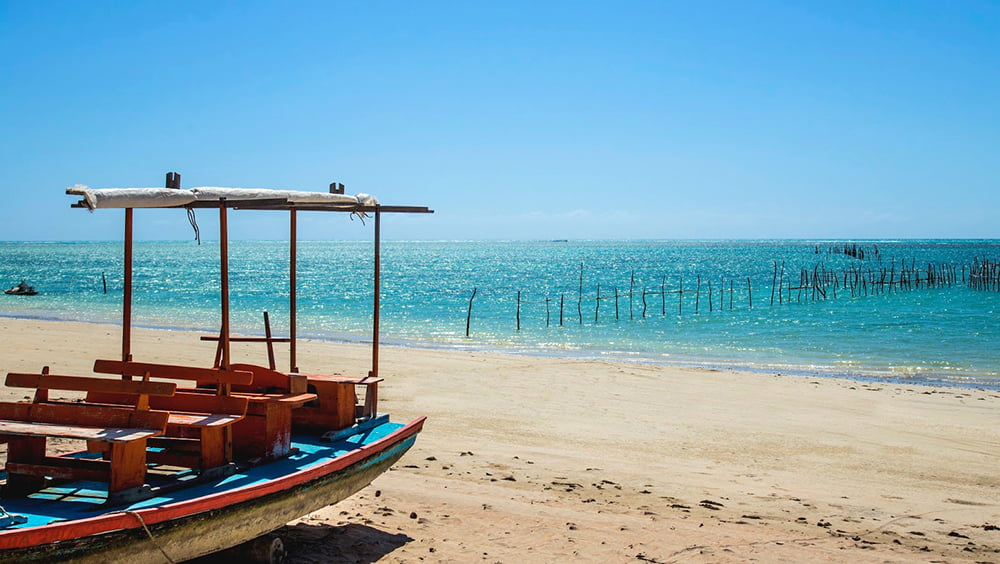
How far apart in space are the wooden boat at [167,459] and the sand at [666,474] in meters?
0.74

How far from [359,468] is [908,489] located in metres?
5.61

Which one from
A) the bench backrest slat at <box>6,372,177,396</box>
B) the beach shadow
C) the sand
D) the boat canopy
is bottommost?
the sand

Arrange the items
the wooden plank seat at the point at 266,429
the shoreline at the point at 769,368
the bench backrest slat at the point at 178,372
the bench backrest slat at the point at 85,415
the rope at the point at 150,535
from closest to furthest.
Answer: the rope at the point at 150,535, the bench backrest slat at the point at 85,415, the bench backrest slat at the point at 178,372, the wooden plank seat at the point at 266,429, the shoreline at the point at 769,368

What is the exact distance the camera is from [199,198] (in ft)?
17.8

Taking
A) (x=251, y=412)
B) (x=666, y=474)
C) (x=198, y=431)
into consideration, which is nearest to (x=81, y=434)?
(x=198, y=431)

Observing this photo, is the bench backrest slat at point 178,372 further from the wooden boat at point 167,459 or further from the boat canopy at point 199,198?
the boat canopy at point 199,198

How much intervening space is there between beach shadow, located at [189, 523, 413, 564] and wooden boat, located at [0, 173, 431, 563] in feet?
1.50

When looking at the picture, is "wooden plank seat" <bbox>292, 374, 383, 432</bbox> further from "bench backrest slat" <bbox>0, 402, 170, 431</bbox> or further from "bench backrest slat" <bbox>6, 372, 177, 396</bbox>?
"bench backrest slat" <bbox>0, 402, 170, 431</bbox>

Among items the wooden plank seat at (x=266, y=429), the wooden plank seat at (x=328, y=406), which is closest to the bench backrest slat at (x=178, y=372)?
the wooden plank seat at (x=266, y=429)

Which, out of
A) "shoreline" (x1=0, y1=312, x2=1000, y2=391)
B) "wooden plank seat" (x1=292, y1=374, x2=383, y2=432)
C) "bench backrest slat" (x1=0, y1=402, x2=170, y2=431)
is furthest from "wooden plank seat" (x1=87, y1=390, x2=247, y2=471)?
"shoreline" (x1=0, y1=312, x2=1000, y2=391)

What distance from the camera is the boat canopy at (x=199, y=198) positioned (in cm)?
475

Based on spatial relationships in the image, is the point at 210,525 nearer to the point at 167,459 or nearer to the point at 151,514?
the point at 151,514

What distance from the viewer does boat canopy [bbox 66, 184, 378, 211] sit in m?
4.75

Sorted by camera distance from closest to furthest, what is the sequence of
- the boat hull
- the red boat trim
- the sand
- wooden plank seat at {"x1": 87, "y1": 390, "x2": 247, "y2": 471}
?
the red boat trim
the boat hull
wooden plank seat at {"x1": 87, "y1": 390, "x2": 247, "y2": 471}
the sand
